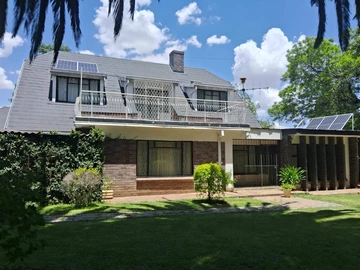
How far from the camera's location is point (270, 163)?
17.7 metres

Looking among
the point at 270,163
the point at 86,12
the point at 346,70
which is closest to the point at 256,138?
the point at 270,163

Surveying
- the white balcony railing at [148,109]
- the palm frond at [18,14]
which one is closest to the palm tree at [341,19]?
the palm frond at [18,14]

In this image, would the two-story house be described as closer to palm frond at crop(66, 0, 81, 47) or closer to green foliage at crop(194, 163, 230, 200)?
green foliage at crop(194, 163, 230, 200)

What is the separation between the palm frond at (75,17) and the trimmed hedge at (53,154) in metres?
7.42

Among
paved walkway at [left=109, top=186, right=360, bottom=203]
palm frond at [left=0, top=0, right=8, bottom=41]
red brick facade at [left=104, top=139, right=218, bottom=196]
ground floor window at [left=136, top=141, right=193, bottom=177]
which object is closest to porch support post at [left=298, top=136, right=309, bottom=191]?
paved walkway at [left=109, top=186, right=360, bottom=203]

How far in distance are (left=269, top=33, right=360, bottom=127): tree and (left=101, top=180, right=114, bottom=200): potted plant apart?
2240 centimetres

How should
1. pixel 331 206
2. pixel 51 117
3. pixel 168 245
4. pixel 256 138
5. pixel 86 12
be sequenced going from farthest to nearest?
pixel 256 138
pixel 51 117
pixel 331 206
pixel 168 245
pixel 86 12

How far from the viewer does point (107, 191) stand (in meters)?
12.8

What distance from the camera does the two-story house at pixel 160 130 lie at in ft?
45.9

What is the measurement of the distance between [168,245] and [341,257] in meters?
2.88

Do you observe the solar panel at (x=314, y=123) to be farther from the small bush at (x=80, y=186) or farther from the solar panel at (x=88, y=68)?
the small bush at (x=80, y=186)

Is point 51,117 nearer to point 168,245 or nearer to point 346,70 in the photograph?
point 168,245

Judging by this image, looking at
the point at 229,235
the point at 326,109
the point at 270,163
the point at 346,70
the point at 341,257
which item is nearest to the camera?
the point at 341,257

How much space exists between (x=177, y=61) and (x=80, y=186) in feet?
44.3
